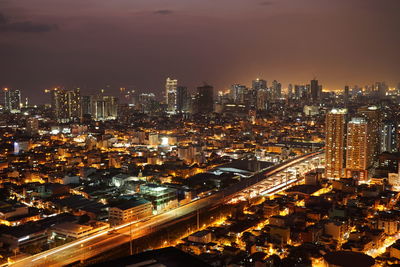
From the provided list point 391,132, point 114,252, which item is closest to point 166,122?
point 391,132

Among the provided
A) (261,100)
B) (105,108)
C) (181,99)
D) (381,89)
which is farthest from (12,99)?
(381,89)

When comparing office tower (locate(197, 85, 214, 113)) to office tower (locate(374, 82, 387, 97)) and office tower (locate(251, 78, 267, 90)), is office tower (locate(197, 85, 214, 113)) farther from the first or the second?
office tower (locate(374, 82, 387, 97))

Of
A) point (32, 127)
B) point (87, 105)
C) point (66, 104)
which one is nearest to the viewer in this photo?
point (32, 127)

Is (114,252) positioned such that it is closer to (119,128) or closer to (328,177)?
(328,177)

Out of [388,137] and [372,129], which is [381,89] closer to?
[388,137]

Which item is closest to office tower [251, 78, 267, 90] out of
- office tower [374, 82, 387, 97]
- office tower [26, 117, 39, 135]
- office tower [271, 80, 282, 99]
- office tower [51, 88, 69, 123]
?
office tower [271, 80, 282, 99]
